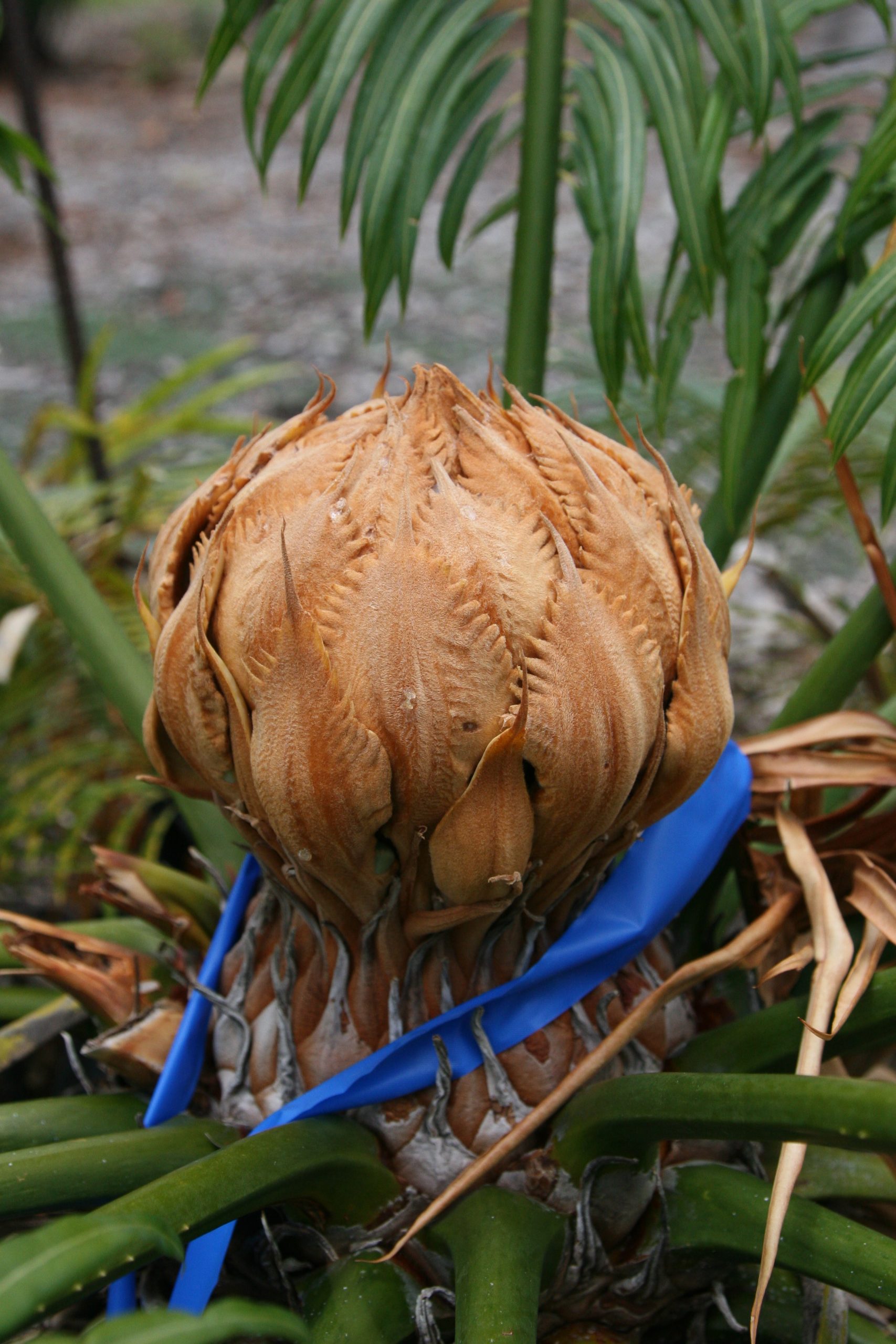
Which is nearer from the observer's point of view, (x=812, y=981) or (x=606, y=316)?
(x=812, y=981)

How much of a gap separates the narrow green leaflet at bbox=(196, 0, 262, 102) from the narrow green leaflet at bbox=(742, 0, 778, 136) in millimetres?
412

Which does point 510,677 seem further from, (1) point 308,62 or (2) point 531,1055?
(1) point 308,62

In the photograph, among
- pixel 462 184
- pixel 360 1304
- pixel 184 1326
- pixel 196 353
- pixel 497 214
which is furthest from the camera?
pixel 196 353

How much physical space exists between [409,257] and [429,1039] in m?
0.63

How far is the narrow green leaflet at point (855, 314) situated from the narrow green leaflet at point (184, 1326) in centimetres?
64

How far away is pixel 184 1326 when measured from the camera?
31 centimetres

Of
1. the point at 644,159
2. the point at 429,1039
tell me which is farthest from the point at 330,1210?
the point at 644,159

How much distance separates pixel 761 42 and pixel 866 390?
342 millimetres

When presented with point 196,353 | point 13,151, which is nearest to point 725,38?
point 13,151

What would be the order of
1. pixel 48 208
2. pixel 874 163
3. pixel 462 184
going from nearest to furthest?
pixel 874 163 → pixel 462 184 → pixel 48 208

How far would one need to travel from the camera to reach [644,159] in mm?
951

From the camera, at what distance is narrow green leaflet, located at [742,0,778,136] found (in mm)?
863

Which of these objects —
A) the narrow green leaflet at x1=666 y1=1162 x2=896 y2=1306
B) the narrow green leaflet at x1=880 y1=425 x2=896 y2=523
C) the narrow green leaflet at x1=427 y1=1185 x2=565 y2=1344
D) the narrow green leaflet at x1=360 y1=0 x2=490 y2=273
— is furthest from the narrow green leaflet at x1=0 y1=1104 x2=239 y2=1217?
the narrow green leaflet at x1=360 y1=0 x2=490 y2=273

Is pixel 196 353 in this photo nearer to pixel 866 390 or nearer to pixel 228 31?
pixel 228 31
